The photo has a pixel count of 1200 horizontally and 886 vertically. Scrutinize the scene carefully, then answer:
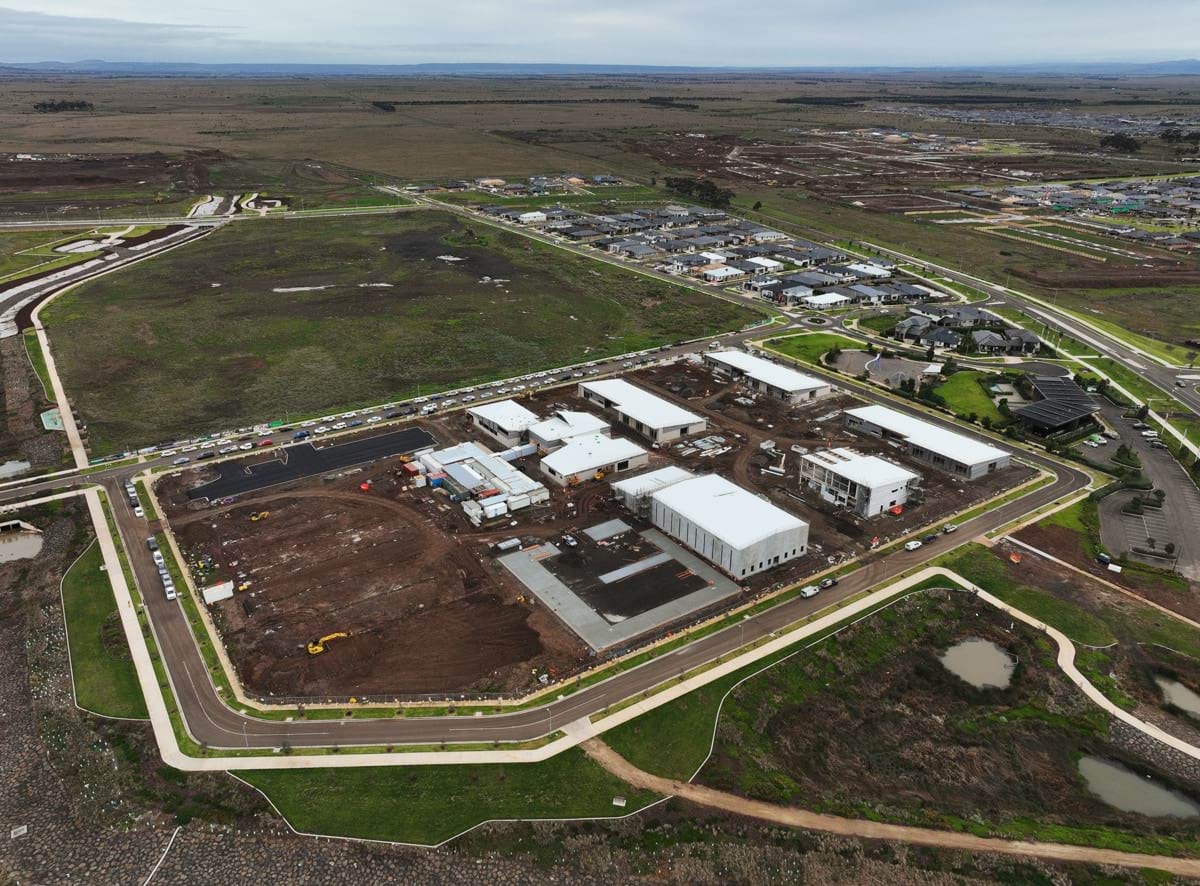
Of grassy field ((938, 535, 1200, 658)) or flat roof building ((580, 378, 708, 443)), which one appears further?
flat roof building ((580, 378, 708, 443))

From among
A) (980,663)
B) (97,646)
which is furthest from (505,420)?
(980,663)

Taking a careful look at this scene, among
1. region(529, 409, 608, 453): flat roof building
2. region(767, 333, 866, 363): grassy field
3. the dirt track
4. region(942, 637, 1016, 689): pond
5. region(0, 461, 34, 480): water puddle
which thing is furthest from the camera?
region(767, 333, 866, 363): grassy field

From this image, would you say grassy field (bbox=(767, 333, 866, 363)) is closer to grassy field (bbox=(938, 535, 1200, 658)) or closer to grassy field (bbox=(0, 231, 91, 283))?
grassy field (bbox=(938, 535, 1200, 658))

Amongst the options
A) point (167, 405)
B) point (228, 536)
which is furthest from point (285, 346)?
point (228, 536)

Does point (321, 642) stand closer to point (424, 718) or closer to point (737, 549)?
point (424, 718)

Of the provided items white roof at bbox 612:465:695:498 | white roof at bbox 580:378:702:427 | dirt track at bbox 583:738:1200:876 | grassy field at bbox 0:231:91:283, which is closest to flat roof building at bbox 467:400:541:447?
white roof at bbox 580:378:702:427

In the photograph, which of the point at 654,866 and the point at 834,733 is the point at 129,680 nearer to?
the point at 654,866

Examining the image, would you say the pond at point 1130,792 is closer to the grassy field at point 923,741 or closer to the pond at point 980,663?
the grassy field at point 923,741
